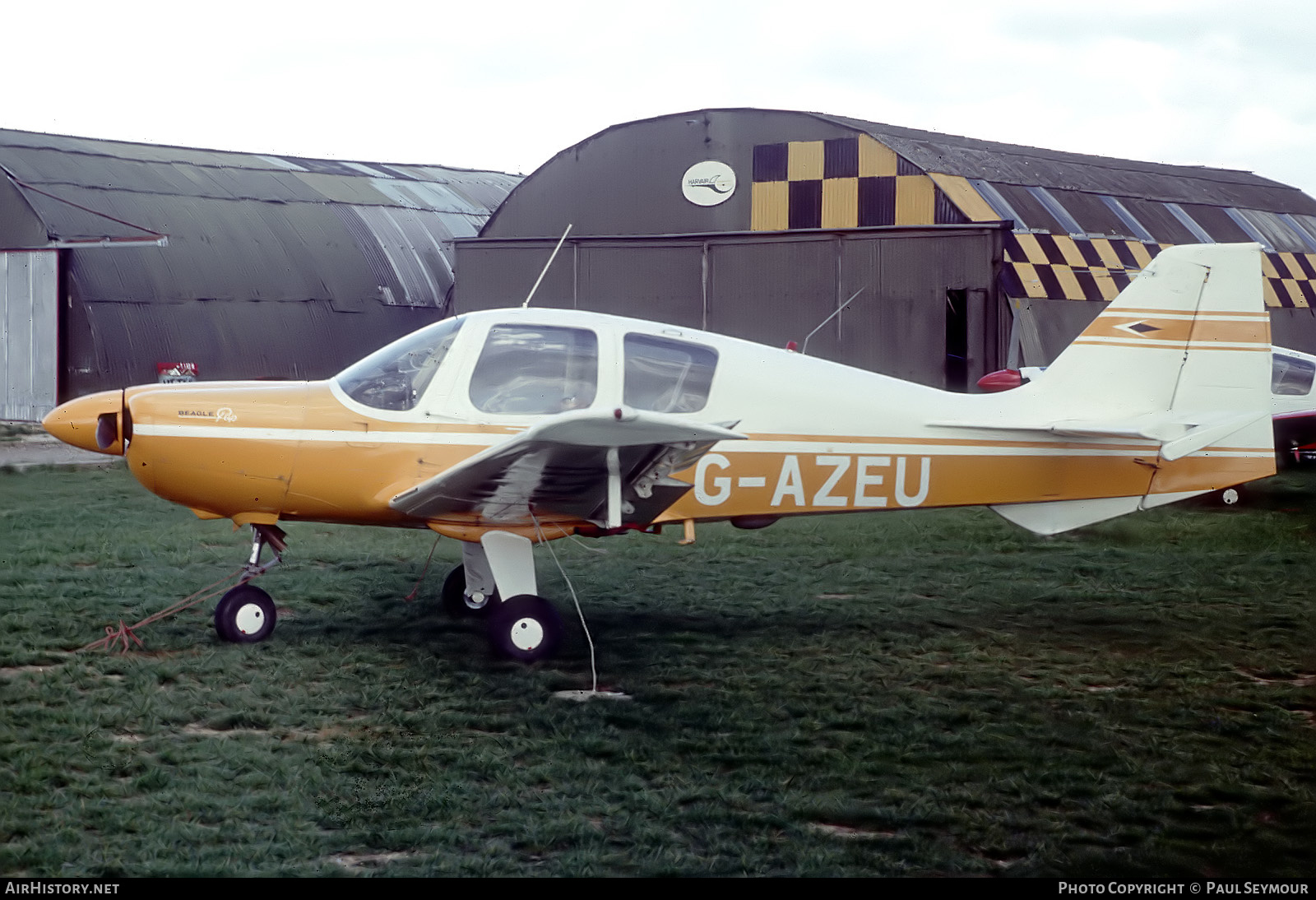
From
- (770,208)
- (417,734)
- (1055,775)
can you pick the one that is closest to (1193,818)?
(1055,775)

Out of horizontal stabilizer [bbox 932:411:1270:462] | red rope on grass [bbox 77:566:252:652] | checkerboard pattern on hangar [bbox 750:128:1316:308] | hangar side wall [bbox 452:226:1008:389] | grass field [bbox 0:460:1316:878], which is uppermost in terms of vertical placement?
checkerboard pattern on hangar [bbox 750:128:1316:308]

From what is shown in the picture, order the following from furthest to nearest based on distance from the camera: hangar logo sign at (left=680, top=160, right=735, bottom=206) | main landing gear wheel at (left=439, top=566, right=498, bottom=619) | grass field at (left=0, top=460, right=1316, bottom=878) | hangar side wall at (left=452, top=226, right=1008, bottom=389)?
hangar logo sign at (left=680, top=160, right=735, bottom=206) < hangar side wall at (left=452, top=226, right=1008, bottom=389) < main landing gear wheel at (left=439, top=566, right=498, bottom=619) < grass field at (left=0, top=460, right=1316, bottom=878)

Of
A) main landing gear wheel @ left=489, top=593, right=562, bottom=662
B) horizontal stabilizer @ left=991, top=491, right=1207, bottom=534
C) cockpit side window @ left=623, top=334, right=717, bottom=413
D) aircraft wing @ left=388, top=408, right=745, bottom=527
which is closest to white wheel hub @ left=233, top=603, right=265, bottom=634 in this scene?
aircraft wing @ left=388, top=408, right=745, bottom=527

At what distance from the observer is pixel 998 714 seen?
595 cm

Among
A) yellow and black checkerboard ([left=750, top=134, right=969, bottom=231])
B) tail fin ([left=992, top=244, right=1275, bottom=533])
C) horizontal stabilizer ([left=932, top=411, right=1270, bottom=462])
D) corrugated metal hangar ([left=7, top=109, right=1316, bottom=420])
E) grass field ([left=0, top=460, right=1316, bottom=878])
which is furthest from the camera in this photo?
yellow and black checkerboard ([left=750, top=134, right=969, bottom=231])

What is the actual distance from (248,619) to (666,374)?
2.77 meters

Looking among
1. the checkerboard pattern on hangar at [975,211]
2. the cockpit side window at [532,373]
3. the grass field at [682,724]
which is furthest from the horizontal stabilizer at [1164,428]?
the checkerboard pattern on hangar at [975,211]

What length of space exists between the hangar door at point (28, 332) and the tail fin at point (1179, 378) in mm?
17058

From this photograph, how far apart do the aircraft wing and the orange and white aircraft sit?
0.07ft

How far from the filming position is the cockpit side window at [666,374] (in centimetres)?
696

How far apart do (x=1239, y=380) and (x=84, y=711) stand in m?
6.86

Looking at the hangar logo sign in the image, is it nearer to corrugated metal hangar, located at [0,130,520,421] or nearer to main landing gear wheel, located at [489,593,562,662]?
corrugated metal hangar, located at [0,130,520,421]

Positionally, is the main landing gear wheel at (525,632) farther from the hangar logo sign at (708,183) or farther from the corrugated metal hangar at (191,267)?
the corrugated metal hangar at (191,267)

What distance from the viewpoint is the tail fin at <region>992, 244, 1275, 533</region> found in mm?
7652
